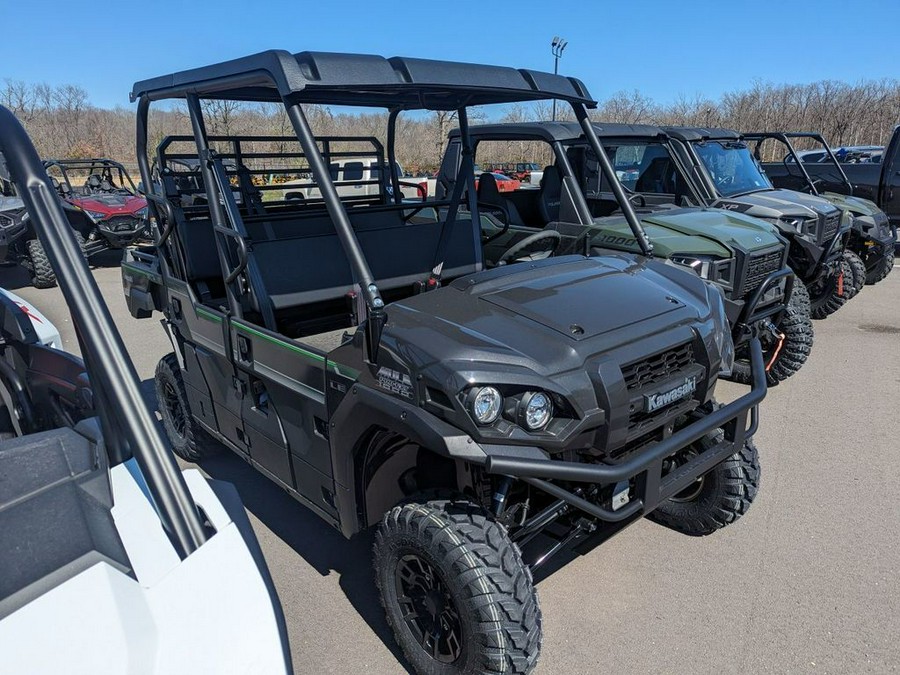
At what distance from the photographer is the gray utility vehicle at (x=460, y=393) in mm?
1953

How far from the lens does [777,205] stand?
21.4ft

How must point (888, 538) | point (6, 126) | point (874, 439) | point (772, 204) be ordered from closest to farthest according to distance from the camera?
point (6, 126) < point (888, 538) < point (874, 439) < point (772, 204)

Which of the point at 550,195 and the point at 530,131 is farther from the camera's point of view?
the point at 550,195

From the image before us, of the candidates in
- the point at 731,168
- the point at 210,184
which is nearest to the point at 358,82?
the point at 210,184

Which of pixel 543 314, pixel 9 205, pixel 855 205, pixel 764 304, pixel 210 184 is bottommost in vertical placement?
pixel 764 304

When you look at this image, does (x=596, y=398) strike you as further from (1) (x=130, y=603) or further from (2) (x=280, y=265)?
(2) (x=280, y=265)

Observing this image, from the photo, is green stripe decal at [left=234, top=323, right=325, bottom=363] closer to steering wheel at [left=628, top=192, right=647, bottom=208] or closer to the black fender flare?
the black fender flare

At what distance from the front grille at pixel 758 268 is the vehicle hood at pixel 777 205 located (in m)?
1.43

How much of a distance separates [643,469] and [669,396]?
31 centimetres

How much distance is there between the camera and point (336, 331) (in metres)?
3.57

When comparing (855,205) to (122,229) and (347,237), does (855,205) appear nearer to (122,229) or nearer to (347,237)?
(347,237)

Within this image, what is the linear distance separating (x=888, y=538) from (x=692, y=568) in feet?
3.45

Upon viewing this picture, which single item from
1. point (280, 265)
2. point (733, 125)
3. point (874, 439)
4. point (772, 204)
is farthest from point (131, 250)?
point (733, 125)

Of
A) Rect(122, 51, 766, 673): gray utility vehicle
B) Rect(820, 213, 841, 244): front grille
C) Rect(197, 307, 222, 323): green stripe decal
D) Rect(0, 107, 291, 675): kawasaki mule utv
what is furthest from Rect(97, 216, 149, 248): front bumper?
Rect(0, 107, 291, 675): kawasaki mule utv
